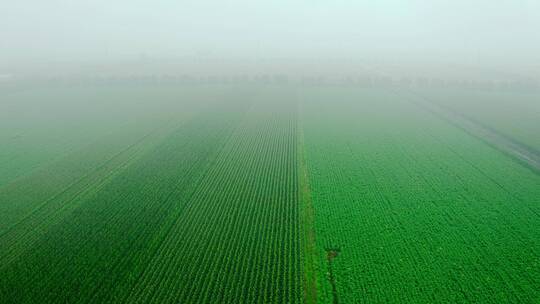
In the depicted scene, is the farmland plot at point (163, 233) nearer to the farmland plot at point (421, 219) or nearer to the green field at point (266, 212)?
the green field at point (266, 212)

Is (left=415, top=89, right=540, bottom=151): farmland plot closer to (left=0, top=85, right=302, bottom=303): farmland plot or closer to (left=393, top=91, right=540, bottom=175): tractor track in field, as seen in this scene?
(left=393, top=91, right=540, bottom=175): tractor track in field

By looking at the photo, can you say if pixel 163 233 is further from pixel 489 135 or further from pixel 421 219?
pixel 489 135

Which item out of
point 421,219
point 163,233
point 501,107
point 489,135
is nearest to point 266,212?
point 163,233

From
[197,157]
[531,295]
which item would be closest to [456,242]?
[531,295]

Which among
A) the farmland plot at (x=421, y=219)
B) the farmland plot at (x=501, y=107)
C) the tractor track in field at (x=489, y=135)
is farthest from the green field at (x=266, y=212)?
the tractor track in field at (x=489, y=135)

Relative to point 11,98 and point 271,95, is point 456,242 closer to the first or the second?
point 271,95

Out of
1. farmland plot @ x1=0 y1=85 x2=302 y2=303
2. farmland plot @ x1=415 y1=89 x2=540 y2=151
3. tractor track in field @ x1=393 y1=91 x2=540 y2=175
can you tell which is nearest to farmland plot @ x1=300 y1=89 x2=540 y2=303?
tractor track in field @ x1=393 y1=91 x2=540 y2=175
